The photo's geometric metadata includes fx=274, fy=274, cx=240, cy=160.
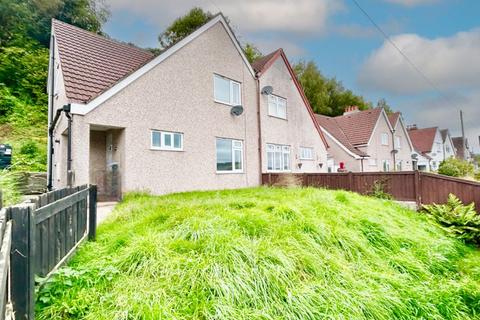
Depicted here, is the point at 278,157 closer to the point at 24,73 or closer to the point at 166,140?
the point at 166,140

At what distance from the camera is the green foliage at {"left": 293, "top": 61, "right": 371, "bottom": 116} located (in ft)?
118

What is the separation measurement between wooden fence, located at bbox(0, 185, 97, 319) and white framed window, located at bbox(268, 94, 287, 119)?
12.0m

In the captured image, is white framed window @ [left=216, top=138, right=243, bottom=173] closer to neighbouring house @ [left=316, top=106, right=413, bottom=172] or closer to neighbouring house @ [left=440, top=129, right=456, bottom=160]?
neighbouring house @ [left=316, top=106, right=413, bottom=172]

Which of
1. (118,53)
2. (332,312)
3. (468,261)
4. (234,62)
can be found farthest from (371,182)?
(118,53)

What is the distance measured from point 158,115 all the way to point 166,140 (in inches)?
37.0

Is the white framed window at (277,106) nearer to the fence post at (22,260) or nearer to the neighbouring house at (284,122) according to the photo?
the neighbouring house at (284,122)

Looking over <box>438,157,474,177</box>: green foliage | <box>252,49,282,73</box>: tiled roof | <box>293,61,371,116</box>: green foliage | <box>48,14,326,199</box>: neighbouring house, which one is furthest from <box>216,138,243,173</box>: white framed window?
<box>293,61,371,116</box>: green foliage

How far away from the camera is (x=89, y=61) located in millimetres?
10109

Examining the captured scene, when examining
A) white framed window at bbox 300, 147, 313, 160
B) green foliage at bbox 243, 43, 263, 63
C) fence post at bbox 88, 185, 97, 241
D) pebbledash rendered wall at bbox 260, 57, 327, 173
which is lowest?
fence post at bbox 88, 185, 97, 241

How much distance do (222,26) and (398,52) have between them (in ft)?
26.0

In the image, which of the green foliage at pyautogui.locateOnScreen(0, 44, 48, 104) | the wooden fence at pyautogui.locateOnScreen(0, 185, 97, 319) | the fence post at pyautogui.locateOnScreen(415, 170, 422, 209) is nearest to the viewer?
the wooden fence at pyautogui.locateOnScreen(0, 185, 97, 319)

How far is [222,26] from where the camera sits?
12688mm

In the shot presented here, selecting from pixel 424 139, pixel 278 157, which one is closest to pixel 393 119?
pixel 424 139

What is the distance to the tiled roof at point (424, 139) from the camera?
1553 inches
